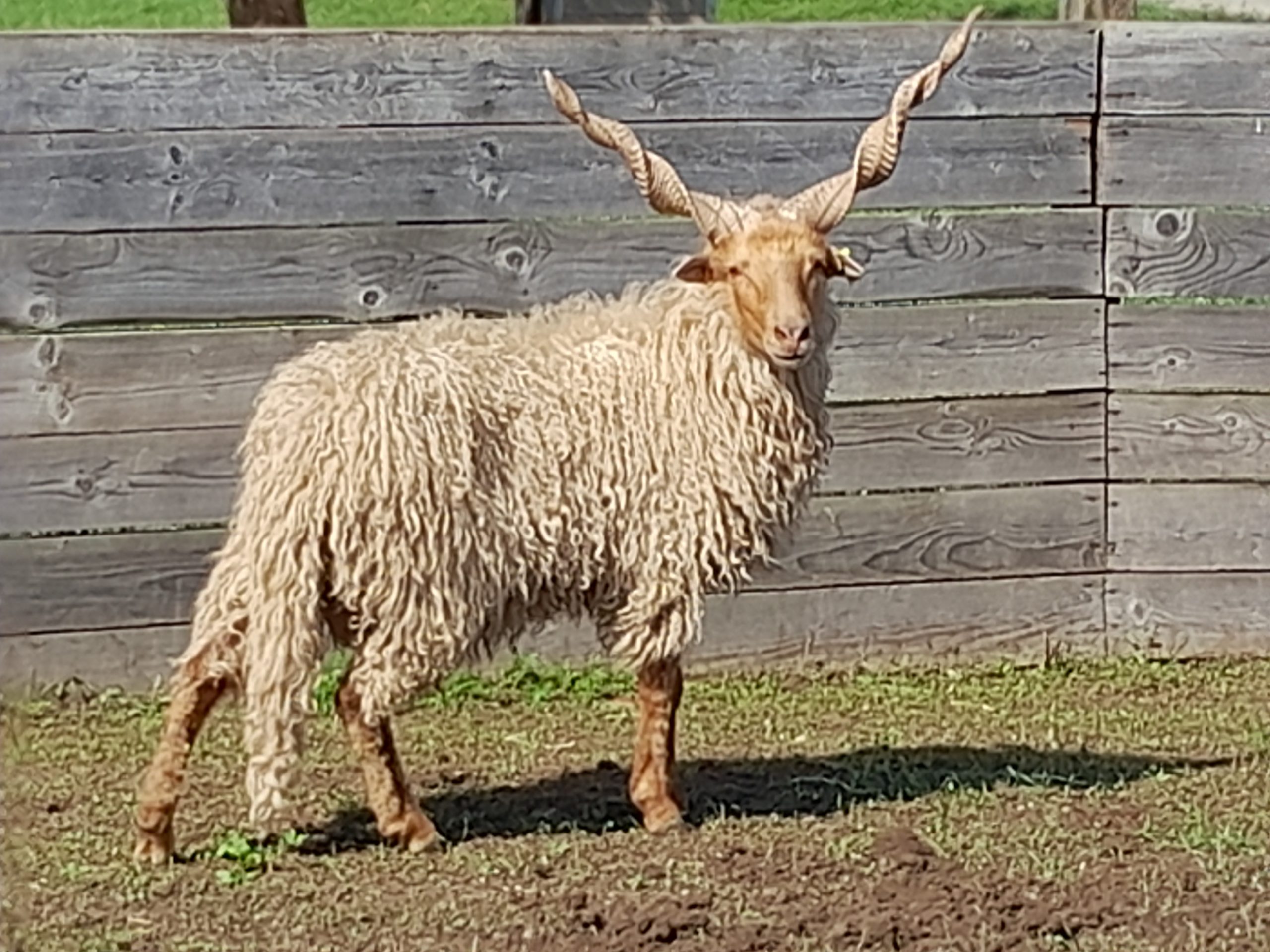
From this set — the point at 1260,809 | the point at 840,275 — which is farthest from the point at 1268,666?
the point at 840,275

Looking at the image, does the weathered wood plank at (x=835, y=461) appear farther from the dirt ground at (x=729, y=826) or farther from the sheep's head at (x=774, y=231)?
the sheep's head at (x=774, y=231)

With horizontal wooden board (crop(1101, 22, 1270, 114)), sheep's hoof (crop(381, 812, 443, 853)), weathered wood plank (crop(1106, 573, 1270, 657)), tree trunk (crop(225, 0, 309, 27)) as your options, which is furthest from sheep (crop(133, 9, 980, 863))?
tree trunk (crop(225, 0, 309, 27))

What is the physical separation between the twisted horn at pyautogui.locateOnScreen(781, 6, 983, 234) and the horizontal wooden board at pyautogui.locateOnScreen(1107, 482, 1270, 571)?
206cm

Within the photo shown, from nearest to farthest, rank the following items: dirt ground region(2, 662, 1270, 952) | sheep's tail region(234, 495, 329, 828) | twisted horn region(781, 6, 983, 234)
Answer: dirt ground region(2, 662, 1270, 952), sheep's tail region(234, 495, 329, 828), twisted horn region(781, 6, 983, 234)

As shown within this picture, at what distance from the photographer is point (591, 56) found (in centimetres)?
773

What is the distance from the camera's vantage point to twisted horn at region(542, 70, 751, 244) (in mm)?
6254

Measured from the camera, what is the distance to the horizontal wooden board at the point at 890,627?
7996 mm

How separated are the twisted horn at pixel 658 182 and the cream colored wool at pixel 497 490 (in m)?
0.21

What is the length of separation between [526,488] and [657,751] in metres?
0.76

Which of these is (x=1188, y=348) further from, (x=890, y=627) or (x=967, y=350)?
(x=890, y=627)

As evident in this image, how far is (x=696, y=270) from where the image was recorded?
6.25 metres

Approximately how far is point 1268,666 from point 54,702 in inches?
155

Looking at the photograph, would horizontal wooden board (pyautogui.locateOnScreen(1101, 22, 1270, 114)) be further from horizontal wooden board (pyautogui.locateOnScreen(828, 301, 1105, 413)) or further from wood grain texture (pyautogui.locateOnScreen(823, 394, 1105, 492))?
wood grain texture (pyautogui.locateOnScreen(823, 394, 1105, 492))

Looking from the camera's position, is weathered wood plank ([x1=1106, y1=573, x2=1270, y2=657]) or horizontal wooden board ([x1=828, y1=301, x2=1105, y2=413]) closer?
horizontal wooden board ([x1=828, y1=301, x2=1105, y2=413])
